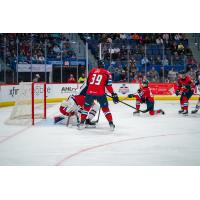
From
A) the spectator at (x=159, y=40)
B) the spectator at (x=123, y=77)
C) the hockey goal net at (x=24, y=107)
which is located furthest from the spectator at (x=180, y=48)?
the hockey goal net at (x=24, y=107)

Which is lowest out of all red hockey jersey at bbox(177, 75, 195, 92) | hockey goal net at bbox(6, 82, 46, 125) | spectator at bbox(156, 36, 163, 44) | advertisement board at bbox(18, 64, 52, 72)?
hockey goal net at bbox(6, 82, 46, 125)

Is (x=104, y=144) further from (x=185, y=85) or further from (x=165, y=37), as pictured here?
(x=165, y=37)

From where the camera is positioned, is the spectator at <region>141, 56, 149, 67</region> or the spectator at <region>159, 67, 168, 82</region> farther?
the spectator at <region>141, 56, 149, 67</region>

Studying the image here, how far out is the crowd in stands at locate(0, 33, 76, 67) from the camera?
1157 centimetres

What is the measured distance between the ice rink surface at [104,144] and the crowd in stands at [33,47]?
469 centimetres

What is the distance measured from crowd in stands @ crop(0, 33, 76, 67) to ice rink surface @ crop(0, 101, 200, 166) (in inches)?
185

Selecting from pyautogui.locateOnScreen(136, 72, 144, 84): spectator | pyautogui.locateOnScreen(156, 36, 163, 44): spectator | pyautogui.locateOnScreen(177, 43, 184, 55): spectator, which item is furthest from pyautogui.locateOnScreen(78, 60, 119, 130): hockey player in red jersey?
pyautogui.locateOnScreen(177, 43, 184, 55): spectator

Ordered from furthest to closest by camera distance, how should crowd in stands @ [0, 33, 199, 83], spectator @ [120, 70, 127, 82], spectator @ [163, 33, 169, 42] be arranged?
spectator @ [163, 33, 169, 42], spectator @ [120, 70, 127, 82], crowd in stands @ [0, 33, 199, 83]

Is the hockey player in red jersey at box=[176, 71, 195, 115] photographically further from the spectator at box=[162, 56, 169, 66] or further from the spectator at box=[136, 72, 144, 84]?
the spectator at box=[136, 72, 144, 84]

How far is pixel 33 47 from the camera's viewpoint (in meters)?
12.1

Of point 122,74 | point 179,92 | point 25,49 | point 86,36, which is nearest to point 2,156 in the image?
point 179,92

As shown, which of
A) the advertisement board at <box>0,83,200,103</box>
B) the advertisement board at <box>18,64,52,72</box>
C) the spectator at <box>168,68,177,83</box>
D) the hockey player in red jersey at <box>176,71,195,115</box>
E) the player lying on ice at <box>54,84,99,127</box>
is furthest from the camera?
the spectator at <box>168,68,177,83</box>

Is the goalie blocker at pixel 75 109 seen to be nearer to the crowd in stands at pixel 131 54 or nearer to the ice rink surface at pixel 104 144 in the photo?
the ice rink surface at pixel 104 144

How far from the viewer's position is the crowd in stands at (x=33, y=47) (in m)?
11.6
